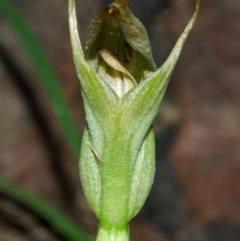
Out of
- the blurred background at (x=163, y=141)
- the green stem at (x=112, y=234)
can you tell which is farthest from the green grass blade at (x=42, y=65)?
the green stem at (x=112, y=234)

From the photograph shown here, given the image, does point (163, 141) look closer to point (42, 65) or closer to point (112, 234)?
point (42, 65)

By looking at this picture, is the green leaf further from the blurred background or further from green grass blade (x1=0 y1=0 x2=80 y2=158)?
the blurred background

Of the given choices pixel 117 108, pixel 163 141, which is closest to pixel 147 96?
pixel 117 108

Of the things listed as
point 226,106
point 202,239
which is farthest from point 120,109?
point 226,106

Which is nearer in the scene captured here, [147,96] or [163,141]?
[147,96]

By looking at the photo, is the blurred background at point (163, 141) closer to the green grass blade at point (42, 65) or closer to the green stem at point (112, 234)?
the green grass blade at point (42, 65)

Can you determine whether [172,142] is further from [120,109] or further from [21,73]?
[120,109]
